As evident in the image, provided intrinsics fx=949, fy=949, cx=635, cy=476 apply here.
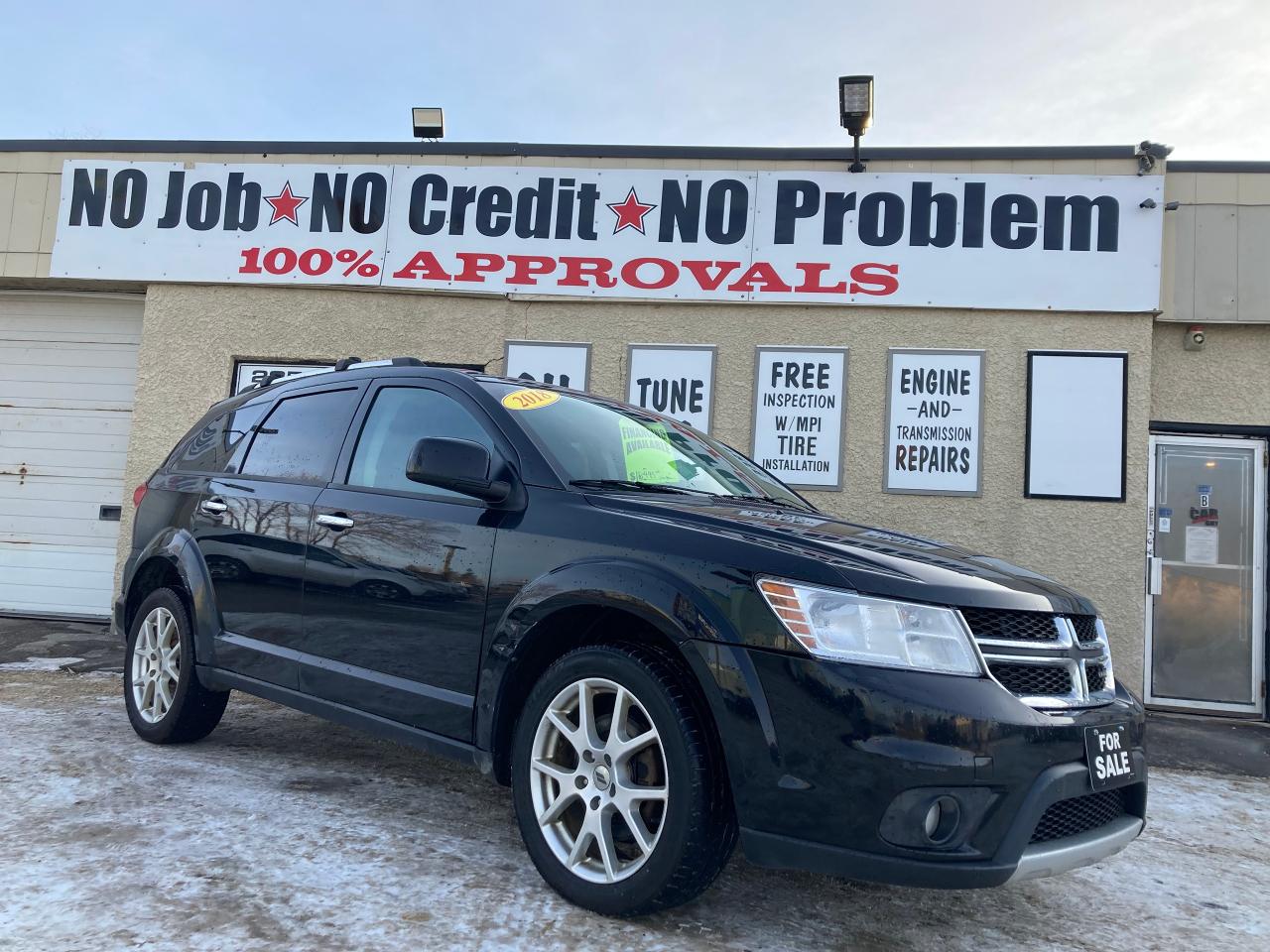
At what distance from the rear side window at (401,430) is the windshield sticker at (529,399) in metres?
0.14

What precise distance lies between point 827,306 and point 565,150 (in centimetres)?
259

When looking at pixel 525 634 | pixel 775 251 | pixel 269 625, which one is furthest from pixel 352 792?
pixel 775 251

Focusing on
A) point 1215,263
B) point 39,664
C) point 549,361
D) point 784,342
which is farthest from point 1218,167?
point 39,664

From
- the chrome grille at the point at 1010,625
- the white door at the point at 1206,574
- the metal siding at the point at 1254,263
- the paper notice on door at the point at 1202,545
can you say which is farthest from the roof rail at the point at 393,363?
the metal siding at the point at 1254,263

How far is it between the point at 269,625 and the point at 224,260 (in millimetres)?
5483

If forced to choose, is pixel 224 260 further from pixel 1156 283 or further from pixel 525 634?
pixel 1156 283

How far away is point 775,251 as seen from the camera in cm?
773

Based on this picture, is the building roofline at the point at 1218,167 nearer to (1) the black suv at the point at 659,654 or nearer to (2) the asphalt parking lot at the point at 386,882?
(2) the asphalt parking lot at the point at 386,882

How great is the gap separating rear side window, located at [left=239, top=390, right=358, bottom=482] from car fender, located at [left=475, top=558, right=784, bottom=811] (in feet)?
4.47

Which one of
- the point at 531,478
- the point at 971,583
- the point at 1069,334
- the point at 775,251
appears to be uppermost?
the point at 775,251

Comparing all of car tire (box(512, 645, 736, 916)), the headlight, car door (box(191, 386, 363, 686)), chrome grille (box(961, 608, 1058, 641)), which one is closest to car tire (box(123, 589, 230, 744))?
car door (box(191, 386, 363, 686))

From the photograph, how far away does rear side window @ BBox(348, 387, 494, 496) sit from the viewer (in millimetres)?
3545

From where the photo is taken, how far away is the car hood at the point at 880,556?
254 centimetres

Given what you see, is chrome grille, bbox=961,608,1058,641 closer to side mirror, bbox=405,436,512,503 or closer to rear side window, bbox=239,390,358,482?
side mirror, bbox=405,436,512,503
